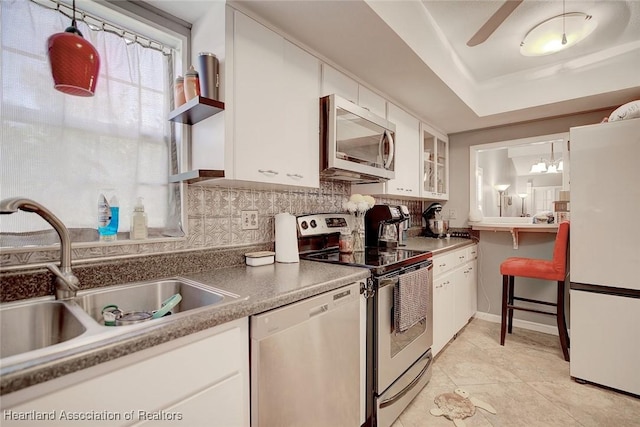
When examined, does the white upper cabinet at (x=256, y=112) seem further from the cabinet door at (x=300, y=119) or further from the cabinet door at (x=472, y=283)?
the cabinet door at (x=472, y=283)

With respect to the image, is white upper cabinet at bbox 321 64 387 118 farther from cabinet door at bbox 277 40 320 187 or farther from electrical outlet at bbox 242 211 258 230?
electrical outlet at bbox 242 211 258 230

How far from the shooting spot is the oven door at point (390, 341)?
1.53 m

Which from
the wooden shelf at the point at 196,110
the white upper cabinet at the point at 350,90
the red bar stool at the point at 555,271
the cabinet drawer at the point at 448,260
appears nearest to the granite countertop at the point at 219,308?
the wooden shelf at the point at 196,110

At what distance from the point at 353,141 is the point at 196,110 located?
3.18 ft

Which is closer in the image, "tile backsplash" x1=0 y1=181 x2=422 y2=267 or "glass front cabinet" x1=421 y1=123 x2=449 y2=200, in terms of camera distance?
"tile backsplash" x1=0 y1=181 x2=422 y2=267

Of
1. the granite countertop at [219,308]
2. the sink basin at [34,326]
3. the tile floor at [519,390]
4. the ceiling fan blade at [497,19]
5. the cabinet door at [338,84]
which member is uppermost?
the ceiling fan blade at [497,19]

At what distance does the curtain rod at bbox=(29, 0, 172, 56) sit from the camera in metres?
1.19

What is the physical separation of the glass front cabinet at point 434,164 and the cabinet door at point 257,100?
1910mm

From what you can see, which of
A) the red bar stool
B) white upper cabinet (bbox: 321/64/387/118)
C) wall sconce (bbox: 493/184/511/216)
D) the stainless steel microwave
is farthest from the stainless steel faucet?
wall sconce (bbox: 493/184/511/216)

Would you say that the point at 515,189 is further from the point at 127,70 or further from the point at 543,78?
the point at 127,70

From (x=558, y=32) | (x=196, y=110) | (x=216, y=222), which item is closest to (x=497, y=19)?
(x=558, y=32)

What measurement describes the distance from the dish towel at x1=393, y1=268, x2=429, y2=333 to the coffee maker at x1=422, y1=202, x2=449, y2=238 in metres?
1.51

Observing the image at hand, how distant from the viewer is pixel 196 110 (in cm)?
131

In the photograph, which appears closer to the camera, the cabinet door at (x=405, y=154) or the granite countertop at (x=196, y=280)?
the granite countertop at (x=196, y=280)
